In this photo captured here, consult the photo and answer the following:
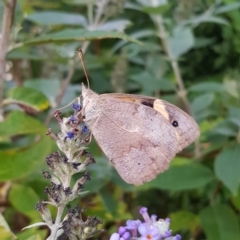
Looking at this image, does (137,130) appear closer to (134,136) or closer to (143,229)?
(134,136)

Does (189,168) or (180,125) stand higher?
(180,125)

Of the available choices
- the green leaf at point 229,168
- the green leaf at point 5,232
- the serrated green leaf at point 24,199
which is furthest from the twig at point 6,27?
the green leaf at point 229,168

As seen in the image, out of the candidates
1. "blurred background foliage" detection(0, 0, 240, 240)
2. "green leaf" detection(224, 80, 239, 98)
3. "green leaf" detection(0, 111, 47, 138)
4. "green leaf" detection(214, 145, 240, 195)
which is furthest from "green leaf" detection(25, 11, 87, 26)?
"green leaf" detection(214, 145, 240, 195)

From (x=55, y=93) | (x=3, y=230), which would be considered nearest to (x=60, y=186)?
(x=3, y=230)

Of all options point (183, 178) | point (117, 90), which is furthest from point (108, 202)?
point (117, 90)

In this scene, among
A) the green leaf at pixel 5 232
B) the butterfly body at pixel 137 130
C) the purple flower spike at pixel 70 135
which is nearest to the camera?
the purple flower spike at pixel 70 135

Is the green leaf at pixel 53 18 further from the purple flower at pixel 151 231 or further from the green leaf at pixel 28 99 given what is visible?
the purple flower at pixel 151 231

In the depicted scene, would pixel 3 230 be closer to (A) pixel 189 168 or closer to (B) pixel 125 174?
(B) pixel 125 174
